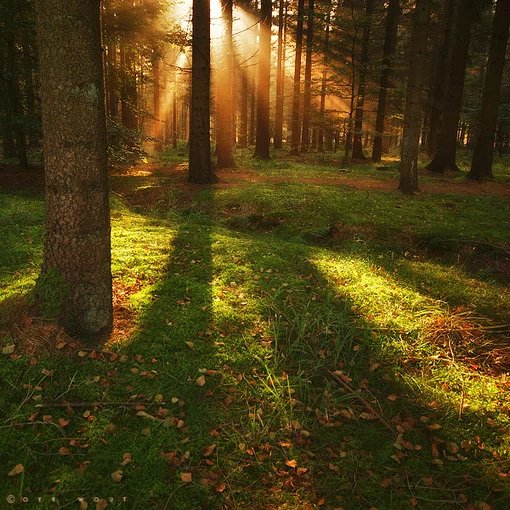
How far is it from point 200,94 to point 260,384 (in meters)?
10.9

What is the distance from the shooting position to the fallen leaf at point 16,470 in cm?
306

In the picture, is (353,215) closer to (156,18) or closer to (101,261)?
(101,261)

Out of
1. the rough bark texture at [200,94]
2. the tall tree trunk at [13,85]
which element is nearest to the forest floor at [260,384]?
the rough bark texture at [200,94]

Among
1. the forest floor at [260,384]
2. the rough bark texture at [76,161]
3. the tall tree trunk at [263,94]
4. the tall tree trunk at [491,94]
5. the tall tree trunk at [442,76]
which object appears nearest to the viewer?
the forest floor at [260,384]

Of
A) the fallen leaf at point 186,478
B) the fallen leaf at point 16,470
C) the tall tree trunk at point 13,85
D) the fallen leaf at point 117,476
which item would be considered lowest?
the fallen leaf at point 186,478

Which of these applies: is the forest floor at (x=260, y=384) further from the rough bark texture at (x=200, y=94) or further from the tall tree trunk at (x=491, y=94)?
the tall tree trunk at (x=491, y=94)

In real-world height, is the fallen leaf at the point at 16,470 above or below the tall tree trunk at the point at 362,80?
below

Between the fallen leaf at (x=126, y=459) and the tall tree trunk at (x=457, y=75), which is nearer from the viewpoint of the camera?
the fallen leaf at (x=126, y=459)

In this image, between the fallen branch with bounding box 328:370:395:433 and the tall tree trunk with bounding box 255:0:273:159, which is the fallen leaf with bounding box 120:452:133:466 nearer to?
the fallen branch with bounding box 328:370:395:433

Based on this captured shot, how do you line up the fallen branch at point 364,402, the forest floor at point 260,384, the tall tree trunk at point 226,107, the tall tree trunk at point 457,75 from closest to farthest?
the forest floor at point 260,384 < the fallen branch at point 364,402 < the tall tree trunk at point 226,107 < the tall tree trunk at point 457,75

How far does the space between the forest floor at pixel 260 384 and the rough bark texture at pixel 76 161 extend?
0.51 metres

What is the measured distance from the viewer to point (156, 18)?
56.7ft

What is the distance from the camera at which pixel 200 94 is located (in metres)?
12.8

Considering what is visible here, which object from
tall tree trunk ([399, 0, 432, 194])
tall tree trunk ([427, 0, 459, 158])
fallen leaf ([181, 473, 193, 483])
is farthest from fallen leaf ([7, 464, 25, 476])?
tall tree trunk ([427, 0, 459, 158])
